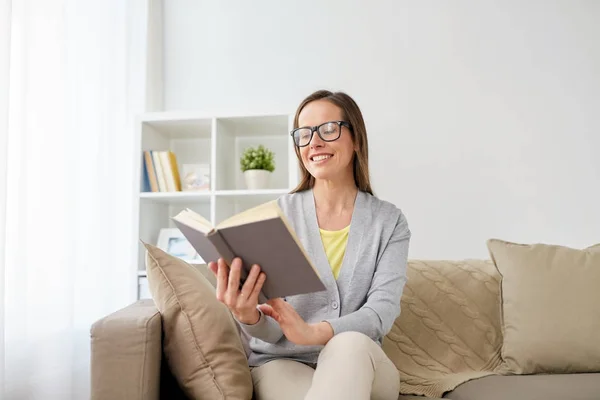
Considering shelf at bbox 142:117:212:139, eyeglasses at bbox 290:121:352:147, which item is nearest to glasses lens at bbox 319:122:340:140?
eyeglasses at bbox 290:121:352:147

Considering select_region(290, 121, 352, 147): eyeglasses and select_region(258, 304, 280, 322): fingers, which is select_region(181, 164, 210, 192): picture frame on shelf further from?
select_region(258, 304, 280, 322): fingers

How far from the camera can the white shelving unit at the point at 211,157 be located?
2414 mm

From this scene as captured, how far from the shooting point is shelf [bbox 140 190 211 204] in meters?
2.42

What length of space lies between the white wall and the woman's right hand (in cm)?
153

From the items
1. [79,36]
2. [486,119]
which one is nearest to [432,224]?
[486,119]

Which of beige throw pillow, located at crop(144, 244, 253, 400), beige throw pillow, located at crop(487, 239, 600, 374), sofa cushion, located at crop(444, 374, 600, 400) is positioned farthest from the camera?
beige throw pillow, located at crop(487, 239, 600, 374)

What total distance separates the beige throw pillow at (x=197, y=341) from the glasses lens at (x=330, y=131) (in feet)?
1.69

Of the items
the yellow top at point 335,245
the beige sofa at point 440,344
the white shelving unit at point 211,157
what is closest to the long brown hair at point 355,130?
the yellow top at point 335,245

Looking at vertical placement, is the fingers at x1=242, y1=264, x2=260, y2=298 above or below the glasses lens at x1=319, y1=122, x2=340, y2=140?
below

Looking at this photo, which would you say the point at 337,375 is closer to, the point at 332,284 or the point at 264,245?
the point at 264,245

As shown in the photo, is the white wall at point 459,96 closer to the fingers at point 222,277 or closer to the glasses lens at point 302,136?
the glasses lens at point 302,136

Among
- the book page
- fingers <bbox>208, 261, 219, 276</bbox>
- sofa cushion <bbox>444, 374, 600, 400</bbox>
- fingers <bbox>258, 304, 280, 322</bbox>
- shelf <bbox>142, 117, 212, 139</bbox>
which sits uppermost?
shelf <bbox>142, 117, 212, 139</bbox>

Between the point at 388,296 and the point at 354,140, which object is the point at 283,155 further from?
the point at 388,296

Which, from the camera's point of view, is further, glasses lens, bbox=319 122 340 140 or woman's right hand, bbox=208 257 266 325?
glasses lens, bbox=319 122 340 140
